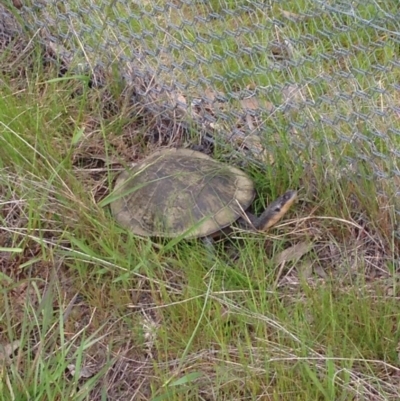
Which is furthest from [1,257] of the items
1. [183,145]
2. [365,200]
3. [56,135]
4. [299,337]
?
[365,200]

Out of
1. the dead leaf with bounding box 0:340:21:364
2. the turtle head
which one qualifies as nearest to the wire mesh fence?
the turtle head

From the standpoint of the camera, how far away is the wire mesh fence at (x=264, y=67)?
1778 millimetres

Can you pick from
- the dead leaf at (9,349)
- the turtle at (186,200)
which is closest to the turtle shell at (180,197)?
the turtle at (186,200)

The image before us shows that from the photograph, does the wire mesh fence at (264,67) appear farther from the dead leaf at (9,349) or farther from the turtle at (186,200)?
the dead leaf at (9,349)

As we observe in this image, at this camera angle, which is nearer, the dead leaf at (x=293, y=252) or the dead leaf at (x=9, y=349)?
the dead leaf at (x=9, y=349)

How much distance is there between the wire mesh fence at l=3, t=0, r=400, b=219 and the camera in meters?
1.78

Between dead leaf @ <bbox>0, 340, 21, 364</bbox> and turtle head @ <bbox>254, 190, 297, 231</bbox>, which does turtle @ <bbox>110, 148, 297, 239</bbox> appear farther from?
dead leaf @ <bbox>0, 340, 21, 364</bbox>

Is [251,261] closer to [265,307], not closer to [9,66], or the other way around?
[265,307]

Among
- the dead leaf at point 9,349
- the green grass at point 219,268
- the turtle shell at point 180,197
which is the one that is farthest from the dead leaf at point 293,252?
the dead leaf at point 9,349

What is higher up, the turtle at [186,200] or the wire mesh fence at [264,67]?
the wire mesh fence at [264,67]

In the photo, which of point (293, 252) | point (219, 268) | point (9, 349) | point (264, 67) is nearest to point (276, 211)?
point (293, 252)

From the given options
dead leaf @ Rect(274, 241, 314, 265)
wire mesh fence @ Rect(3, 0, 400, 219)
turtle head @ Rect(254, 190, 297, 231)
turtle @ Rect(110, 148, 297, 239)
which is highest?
wire mesh fence @ Rect(3, 0, 400, 219)

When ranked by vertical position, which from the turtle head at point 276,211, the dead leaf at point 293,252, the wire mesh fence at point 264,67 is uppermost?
the wire mesh fence at point 264,67

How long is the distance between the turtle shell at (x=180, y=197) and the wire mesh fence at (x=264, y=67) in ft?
0.41
